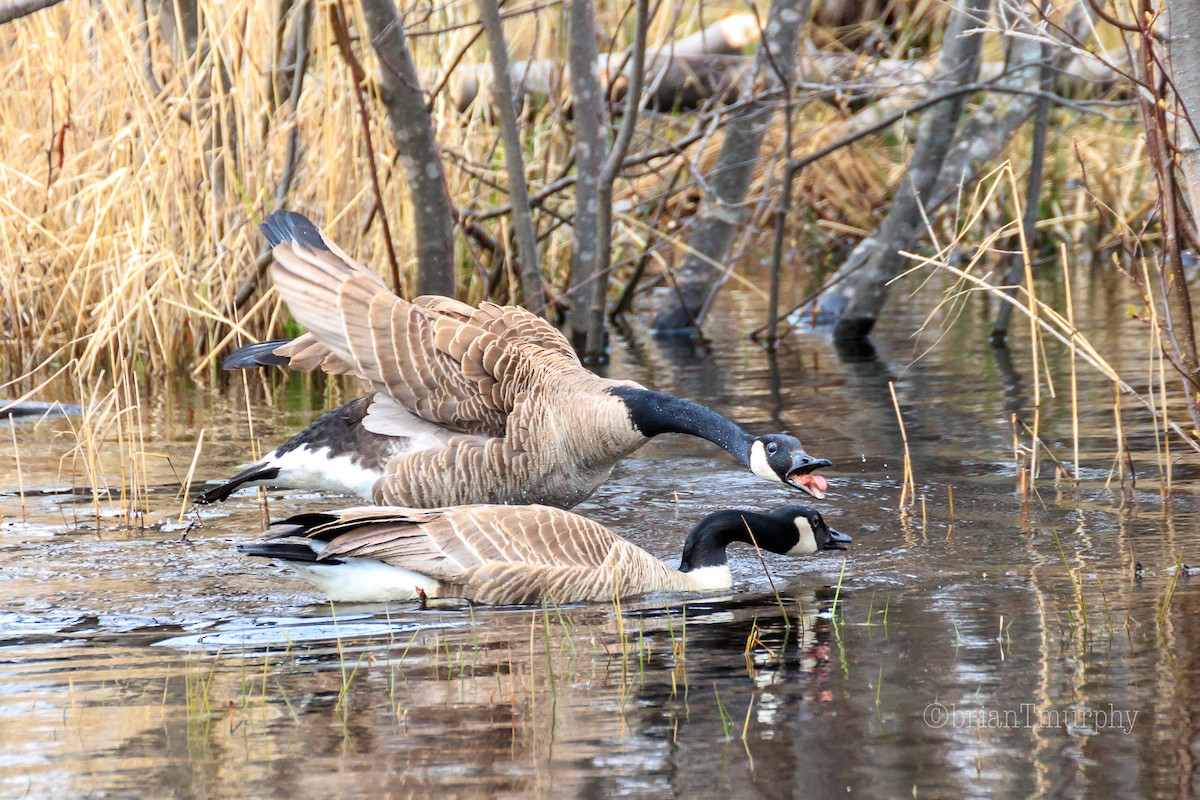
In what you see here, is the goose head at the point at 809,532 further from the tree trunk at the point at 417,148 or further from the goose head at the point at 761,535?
the tree trunk at the point at 417,148

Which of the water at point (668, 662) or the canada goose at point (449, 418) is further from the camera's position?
Result: the canada goose at point (449, 418)

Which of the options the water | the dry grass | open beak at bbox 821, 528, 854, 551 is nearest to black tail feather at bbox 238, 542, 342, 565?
the water

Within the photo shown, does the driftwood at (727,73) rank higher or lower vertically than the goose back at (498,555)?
higher

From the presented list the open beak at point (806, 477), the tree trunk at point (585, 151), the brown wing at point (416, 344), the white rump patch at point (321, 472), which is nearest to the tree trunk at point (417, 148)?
the tree trunk at point (585, 151)

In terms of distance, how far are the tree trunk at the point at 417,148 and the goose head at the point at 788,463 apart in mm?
4119

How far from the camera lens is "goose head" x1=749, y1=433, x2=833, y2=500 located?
20.2 feet

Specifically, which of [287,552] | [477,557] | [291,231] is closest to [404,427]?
[291,231]

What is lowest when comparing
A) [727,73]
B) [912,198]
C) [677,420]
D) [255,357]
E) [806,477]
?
[806,477]

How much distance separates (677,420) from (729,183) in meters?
6.59

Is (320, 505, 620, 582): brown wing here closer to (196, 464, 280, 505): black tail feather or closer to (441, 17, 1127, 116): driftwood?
(196, 464, 280, 505): black tail feather

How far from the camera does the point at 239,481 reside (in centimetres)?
711

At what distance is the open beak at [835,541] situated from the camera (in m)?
6.46

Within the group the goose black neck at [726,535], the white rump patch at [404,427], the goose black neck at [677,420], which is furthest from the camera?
the white rump patch at [404,427]

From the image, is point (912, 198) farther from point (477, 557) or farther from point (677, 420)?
point (477, 557)
